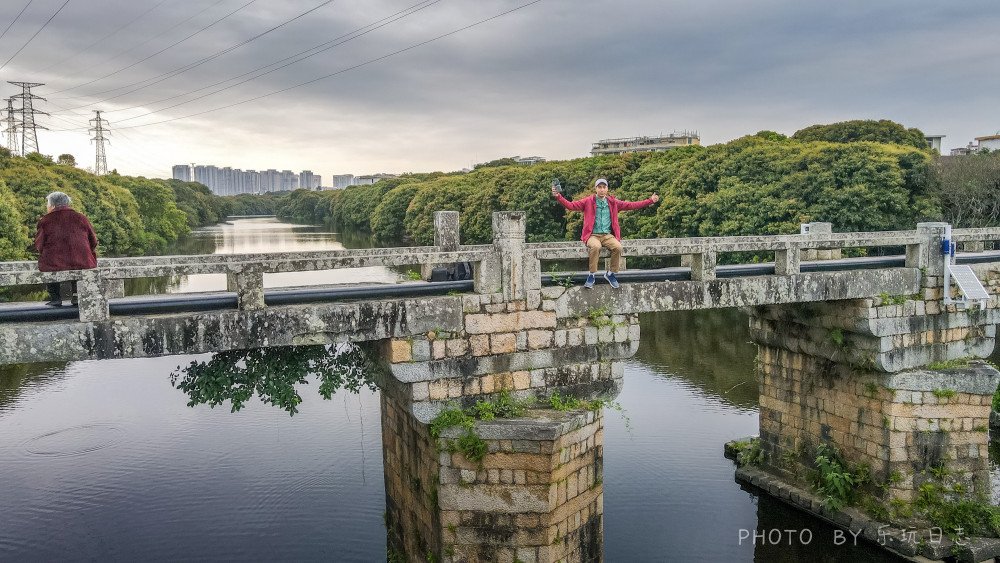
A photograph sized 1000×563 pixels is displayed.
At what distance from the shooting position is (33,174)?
4372cm

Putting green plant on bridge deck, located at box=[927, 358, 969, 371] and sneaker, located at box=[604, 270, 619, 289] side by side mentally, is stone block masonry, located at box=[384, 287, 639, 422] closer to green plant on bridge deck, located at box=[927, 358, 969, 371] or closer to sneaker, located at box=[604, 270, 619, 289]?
sneaker, located at box=[604, 270, 619, 289]

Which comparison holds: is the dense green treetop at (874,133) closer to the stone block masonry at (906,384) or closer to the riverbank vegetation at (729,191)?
the riverbank vegetation at (729,191)

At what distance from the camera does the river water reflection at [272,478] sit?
1312 centimetres

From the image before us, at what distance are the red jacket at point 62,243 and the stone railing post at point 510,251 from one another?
184 inches

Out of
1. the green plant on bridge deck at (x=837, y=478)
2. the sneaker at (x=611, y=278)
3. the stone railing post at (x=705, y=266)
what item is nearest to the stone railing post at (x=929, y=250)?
the green plant on bridge deck at (x=837, y=478)

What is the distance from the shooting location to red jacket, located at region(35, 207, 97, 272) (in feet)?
26.4

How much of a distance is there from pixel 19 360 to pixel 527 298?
565cm

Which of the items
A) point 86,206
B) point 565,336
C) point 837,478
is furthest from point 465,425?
point 86,206

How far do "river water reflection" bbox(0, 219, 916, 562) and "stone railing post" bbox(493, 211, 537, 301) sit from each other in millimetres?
6335

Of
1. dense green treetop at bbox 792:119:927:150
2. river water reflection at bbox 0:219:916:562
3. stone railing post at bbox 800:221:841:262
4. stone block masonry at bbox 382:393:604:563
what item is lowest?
river water reflection at bbox 0:219:916:562

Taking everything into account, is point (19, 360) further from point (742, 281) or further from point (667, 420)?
point (667, 420)

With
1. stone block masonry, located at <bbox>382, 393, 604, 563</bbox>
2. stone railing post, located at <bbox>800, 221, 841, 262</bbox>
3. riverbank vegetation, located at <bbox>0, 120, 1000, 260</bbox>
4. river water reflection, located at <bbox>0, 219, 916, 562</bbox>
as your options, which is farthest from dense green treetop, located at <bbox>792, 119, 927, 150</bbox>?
stone block masonry, located at <bbox>382, 393, 604, 563</bbox>

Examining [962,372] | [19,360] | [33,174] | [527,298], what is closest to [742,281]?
[527,298]

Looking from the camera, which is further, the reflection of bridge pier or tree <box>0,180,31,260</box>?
tree <box>0,180,31,260</box>
